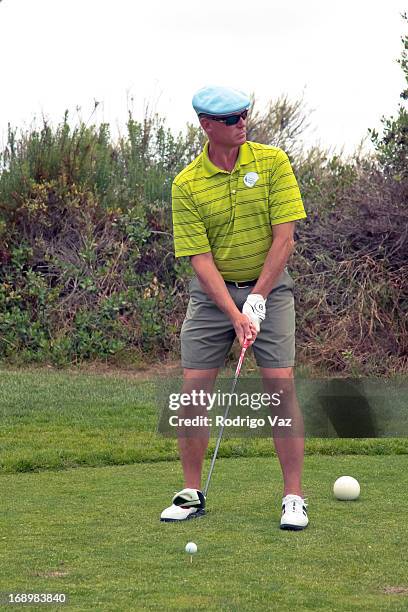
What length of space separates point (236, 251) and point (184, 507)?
1.19m

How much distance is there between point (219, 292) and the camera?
17.2 feet

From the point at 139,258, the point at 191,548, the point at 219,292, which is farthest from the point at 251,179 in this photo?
the point at 139,258

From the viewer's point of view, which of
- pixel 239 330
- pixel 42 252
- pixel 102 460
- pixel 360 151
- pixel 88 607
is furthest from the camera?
pixel 360 151

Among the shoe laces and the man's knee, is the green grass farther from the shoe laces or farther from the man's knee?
the shoe laces

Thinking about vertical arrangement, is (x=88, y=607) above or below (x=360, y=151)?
below

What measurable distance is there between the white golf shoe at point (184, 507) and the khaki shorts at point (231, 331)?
1.96 feet

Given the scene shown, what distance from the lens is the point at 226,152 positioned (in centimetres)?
534

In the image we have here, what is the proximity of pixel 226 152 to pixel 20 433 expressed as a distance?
4044 millimetres

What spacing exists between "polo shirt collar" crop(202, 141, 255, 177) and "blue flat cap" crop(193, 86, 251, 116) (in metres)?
0.16

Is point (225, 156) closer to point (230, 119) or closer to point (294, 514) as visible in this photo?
point (230, 119)

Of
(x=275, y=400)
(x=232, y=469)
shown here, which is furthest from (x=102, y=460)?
(x=275, y=400)

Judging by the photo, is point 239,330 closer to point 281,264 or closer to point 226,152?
point 281,264

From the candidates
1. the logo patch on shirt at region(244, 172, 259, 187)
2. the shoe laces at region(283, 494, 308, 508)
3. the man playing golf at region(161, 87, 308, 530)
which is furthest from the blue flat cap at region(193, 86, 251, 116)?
the shoe laces at region(283, 494, 308, 508)

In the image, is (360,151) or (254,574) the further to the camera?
(360,151)
